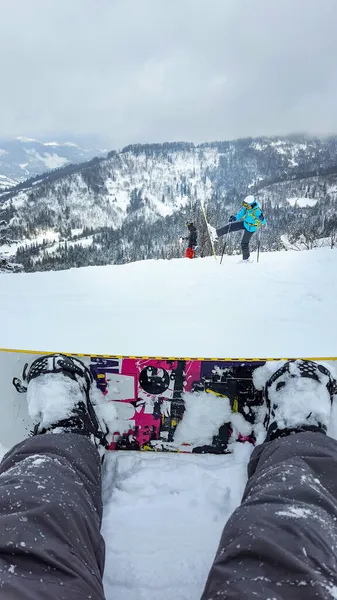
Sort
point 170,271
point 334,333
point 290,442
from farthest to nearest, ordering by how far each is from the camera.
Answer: point 170,271, point 334,333, point 290,442

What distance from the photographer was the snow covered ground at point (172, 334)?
1986mm

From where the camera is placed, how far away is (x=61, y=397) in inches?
96.0

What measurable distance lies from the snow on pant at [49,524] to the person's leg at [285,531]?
0.49 meters

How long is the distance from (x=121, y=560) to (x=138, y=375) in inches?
48.7

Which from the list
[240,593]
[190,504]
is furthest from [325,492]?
[190,504]

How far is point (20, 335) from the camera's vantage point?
4.56 meters

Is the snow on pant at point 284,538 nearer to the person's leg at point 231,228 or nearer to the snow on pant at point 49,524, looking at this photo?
the snow on pant at point 49,524

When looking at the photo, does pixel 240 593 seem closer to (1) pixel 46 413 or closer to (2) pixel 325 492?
(2) pixel 325 492

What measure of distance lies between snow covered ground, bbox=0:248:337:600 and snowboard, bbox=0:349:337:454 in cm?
13

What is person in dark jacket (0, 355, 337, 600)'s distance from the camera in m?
1.18

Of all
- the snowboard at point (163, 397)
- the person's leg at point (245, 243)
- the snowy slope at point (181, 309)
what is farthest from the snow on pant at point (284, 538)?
the person's leg at point (245, 243)

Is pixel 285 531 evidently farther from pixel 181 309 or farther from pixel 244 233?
pixel 244 233

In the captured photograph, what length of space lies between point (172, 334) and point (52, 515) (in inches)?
126

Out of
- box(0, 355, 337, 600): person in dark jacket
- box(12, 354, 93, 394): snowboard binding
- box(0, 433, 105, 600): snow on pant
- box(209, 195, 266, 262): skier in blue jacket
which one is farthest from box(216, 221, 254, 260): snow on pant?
box(0, 433, 105, 600): snow on pant
